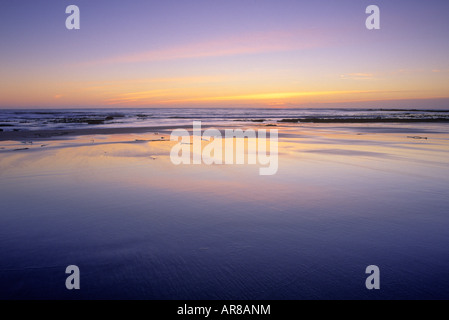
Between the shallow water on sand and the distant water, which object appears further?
the distant water

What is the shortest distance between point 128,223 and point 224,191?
218 centimetres

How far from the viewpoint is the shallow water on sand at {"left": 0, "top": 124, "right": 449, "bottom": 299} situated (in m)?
2.90

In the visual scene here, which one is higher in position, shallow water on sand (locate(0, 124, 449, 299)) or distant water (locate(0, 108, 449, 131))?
distant water (locate(0, 108, 449, 131))

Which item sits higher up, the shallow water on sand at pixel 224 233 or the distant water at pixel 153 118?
the distant water at pixel 153 118

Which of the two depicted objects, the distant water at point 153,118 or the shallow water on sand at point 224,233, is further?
the distant water at point 153,118

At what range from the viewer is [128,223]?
439cm

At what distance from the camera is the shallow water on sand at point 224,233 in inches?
114

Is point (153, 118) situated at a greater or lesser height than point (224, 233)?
greater

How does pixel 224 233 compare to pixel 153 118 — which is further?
pixel 153 118

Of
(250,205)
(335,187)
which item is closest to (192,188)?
(250,205)

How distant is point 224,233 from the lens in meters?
4.04
